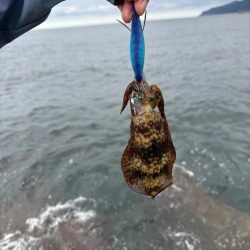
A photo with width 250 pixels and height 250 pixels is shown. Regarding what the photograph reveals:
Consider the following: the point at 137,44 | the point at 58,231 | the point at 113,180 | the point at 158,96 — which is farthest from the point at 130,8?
the point at 113,180

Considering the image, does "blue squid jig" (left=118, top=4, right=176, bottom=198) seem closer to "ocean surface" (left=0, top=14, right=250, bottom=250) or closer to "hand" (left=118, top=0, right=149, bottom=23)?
"hand" (left=118, top=0, right=149, bottom=23)

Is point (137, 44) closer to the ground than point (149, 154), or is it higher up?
higher up

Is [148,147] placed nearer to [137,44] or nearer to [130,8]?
[137,44]

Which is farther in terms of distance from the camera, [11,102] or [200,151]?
[11,102]

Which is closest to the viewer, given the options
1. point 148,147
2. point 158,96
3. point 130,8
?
point 130,8

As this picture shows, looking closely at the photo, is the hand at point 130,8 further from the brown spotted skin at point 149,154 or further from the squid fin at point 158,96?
the brown spotted skin at point 149,154

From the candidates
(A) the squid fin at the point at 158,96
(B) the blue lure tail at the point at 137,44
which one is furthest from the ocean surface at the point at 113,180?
(B) the blue lure tail at the point at 137,44

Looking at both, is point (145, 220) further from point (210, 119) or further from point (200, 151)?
point (210, 119)

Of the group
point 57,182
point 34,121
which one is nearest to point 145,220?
point 57,182
